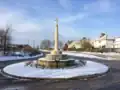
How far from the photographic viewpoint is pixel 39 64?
2406 cm

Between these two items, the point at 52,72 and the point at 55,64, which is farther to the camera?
the point at 55,64

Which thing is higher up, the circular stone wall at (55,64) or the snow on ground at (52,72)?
the circular stone wall at (55,64)

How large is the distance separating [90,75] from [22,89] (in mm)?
6646

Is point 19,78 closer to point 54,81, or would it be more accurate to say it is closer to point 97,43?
point 54,81

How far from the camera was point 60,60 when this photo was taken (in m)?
23.7

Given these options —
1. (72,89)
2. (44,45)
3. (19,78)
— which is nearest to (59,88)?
(72,89)

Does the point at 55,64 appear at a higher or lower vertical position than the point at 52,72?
higher

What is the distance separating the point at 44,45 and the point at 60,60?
140m

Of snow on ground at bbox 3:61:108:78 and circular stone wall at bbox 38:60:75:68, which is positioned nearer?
snow on ground at bbox 3:61:108:78

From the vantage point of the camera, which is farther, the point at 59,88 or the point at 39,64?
the point at 39,64

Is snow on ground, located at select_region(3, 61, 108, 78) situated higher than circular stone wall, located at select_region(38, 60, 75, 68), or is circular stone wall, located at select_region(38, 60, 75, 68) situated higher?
circular stone wall, located at select_region(38, 60, 75, 68)

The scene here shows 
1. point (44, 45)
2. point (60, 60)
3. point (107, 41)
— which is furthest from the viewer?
point (44, 45)

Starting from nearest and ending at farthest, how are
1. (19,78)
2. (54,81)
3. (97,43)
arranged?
(54,81) < (19,78) < (97,43)

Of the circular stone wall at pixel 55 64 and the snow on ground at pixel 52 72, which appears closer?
the snow on ground at pixel 52 72
